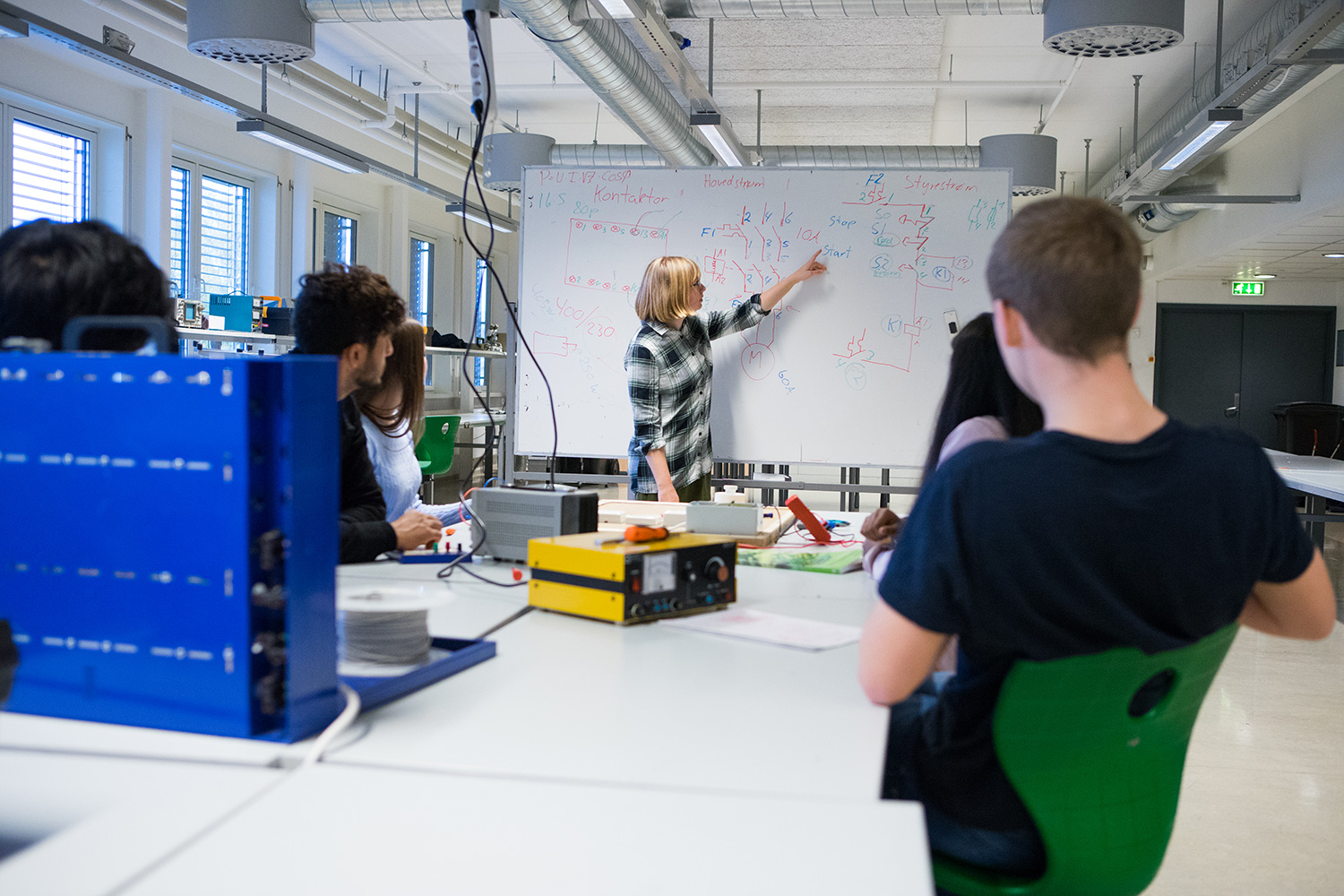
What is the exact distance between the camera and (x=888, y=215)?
384 centimetres

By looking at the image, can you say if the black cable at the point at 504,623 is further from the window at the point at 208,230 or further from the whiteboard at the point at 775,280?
the window at the point at 208,230

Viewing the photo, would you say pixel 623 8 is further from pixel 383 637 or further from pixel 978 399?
pixel 383 637

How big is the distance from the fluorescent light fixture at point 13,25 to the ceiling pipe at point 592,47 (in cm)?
121

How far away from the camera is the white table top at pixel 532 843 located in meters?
0.78

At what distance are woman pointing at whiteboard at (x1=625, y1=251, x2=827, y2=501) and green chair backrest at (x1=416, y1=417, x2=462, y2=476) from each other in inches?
137

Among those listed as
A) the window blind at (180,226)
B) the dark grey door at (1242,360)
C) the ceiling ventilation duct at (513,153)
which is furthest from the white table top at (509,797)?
the dark grey door at (1242,360)

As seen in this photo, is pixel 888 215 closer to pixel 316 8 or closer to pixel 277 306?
pixel 316 8

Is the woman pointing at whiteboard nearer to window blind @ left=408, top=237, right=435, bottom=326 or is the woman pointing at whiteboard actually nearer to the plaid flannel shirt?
the plaid flannel shirt

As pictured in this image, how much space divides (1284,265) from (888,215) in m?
8.28

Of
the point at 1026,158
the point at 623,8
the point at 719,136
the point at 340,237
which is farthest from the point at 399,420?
the point at 340,237

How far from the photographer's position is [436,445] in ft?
22.1

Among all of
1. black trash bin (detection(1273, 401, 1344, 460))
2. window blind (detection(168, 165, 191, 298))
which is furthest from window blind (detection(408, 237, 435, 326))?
black trash bin (detection(1273, 401, 1344, 460))

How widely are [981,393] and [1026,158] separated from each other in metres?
5.92

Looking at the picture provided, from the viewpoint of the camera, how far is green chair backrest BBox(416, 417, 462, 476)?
6.58m
